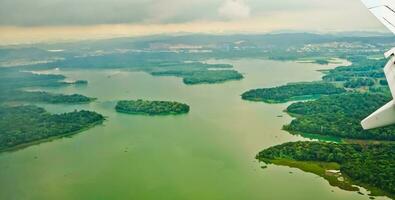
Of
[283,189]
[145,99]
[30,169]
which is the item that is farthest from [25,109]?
[283,189]

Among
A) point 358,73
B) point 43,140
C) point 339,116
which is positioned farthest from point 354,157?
point 358,73

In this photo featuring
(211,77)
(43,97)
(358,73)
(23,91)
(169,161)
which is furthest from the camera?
(211,77)

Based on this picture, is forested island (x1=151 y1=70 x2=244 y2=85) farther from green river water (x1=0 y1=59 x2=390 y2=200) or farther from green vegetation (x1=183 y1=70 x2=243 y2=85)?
green river water (x1=0 y1=59 x2=390 y2=200)

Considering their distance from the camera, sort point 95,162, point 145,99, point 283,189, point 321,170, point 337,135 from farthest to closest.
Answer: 1. point 145,99
2. point 337,135
3. point 95,162
4. point 321,170
5. point 283,189

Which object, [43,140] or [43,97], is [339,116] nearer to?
[43,140]

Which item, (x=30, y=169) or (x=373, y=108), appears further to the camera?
(x=373, y=108)

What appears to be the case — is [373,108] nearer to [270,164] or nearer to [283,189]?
[270,164]

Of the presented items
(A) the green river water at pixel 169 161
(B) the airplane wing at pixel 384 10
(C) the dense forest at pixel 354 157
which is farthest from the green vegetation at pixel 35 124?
(B) the airplane wing at pixel 384 10
